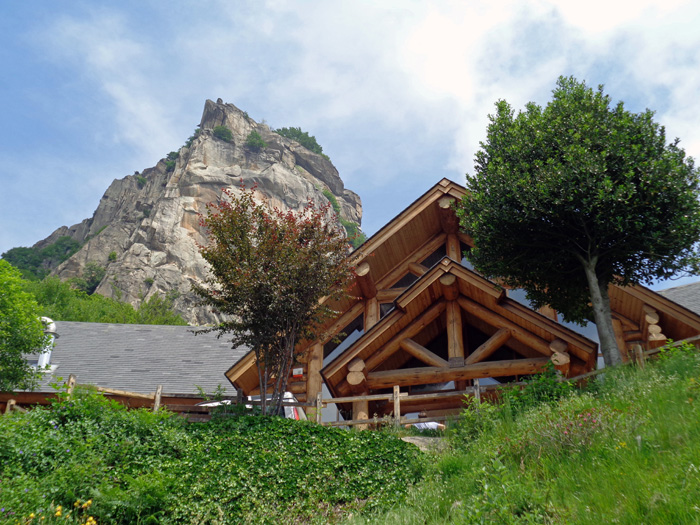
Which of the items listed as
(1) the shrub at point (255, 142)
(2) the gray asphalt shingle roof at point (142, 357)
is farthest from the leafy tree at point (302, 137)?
(2) the gray asphalt shingle roof at point (142, 357)

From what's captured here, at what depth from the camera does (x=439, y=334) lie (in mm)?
14906

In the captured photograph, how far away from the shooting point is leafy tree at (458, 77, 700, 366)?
11.1 m

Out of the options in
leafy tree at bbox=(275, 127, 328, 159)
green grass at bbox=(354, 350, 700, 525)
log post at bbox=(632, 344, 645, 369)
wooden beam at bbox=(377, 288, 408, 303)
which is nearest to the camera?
green grass at bbox=(354, 350, 700, 525)

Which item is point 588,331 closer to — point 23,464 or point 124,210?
point 23,464

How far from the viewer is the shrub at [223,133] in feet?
328

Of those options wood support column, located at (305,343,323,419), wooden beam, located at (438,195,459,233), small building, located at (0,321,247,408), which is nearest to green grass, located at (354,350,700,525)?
wood support column, located at (305,343,323,419)

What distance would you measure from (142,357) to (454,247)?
11018 millimetres

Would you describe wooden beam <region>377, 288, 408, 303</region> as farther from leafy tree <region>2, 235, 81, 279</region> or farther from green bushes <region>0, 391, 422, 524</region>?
leafy tree <region>2, 235, 81, 279</region>

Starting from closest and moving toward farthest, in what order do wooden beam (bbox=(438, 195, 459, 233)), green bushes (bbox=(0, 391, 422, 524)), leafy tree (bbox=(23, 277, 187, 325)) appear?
green bushes (bbox=(0, 391, 422, 524)), wooden beam (bbox=(438, 195, 459, 233)), leafy tree (bbox=(23, 277, 187, 325))

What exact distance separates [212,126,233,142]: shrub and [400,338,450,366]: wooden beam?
Result: 93.5m

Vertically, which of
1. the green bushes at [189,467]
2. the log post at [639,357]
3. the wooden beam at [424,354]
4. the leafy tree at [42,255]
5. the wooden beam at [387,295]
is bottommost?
the green bushes at [189,467]

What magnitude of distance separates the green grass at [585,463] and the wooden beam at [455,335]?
381cm

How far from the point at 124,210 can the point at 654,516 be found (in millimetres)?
100365

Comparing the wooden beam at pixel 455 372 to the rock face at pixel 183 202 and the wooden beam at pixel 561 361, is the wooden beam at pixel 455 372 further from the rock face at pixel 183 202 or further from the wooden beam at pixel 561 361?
the rock face at pixel 183 202
